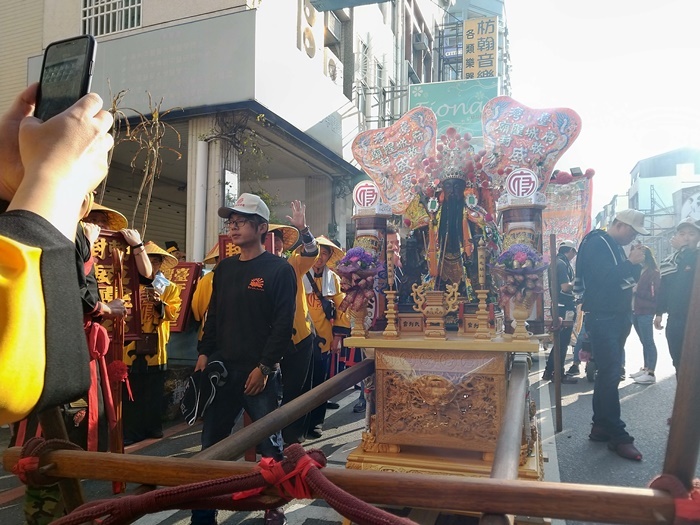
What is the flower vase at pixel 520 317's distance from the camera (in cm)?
274

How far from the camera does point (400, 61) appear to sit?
58.1ft

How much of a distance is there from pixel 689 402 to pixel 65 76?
52.5 inches

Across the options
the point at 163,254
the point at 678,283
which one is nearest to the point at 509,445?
the point at 678,283

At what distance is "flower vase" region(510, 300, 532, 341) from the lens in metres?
2.74

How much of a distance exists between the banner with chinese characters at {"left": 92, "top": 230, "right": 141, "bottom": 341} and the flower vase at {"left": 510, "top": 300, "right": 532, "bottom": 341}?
2837 mm

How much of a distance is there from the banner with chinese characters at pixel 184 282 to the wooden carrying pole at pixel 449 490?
4.81 meters

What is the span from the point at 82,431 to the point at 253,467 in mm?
3316

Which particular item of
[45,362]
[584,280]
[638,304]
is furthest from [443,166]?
[638,304]

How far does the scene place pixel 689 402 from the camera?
822mm

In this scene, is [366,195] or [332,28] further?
[332,28]

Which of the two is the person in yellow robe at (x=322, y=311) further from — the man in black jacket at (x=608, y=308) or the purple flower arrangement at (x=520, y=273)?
the purple flower arrangement at (x=520, y=273)

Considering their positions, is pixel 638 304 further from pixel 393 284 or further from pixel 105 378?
pixel 105 378

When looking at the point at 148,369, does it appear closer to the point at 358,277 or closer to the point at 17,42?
the point at 358,277

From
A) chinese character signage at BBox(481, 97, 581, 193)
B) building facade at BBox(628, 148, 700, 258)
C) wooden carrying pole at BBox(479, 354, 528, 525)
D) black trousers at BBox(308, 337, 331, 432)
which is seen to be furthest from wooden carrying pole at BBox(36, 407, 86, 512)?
building facade at BBox(628, 148, 700, 258)
